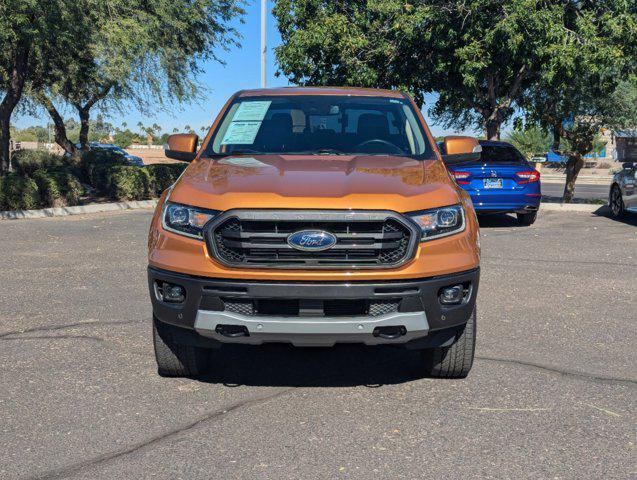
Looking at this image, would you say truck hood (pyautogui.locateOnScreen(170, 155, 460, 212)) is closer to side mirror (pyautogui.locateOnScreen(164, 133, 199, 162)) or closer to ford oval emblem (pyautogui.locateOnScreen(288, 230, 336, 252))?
ford oval emblem (pyautogui.locateOnScreen(288, 230, 336, 252))

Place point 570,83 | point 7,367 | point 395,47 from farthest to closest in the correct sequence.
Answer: point 395,47 → point 570,83 → point 7,367

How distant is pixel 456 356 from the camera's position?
479 centimetres

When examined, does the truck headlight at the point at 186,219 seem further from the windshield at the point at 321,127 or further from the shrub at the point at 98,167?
the shrub at the point at 98,167

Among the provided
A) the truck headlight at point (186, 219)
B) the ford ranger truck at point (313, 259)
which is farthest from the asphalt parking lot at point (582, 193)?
the truck headlight at point (186, 219)

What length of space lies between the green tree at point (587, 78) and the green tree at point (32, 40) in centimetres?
1043

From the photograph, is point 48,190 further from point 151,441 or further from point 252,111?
point 151,441

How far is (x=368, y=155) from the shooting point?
538 centimetres

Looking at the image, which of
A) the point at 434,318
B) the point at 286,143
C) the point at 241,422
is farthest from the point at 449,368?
the point at 286,143

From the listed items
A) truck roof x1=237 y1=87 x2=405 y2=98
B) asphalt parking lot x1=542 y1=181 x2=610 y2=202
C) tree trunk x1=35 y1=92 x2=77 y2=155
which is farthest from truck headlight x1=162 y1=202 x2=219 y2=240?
tree trunk x1=35 y1=92 x2=77 y2=155

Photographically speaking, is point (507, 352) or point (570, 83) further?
point (570, 83)

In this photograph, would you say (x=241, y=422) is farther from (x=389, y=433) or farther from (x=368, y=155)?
(x=368, y=155)

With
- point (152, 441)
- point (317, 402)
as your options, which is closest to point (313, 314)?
point (317, 402)

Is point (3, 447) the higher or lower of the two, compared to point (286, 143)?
lower

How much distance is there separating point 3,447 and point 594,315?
16.6ft
